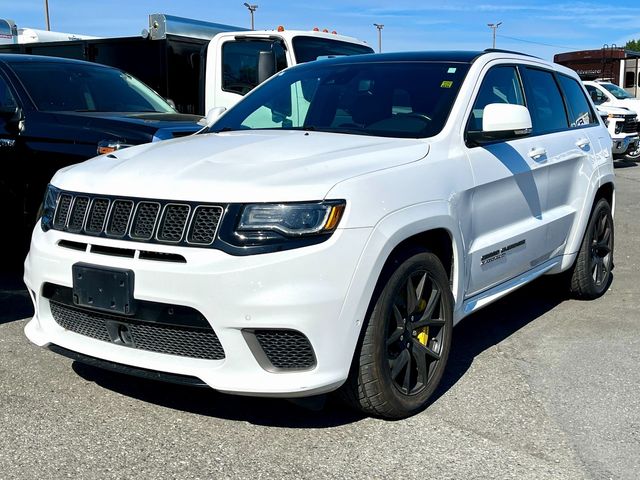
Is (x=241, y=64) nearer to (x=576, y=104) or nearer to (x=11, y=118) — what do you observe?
(x=11, y=118)

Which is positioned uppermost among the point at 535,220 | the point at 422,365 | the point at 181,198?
the point at 181,198

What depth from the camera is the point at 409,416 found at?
144 inches

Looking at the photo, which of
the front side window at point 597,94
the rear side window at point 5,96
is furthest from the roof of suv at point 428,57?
the front side window at point 597,94

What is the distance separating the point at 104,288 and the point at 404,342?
1340 millimetres

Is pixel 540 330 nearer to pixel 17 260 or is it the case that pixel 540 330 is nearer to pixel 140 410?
pixel 140 410

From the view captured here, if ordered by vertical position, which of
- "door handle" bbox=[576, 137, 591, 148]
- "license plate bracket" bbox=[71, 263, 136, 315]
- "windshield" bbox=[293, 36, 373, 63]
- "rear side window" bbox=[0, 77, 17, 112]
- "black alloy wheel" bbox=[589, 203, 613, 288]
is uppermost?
"windshield" bbox=[293, 36, 373, 63]

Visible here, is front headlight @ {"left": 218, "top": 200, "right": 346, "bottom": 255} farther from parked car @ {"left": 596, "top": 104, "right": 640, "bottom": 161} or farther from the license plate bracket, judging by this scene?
parked car @ {"left": 596, "top": 104, "right": 640, "bottom": 161}

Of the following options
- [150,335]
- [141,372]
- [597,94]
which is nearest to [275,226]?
[150,335]

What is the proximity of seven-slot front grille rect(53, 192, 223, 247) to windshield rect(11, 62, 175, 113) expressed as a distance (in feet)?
11.1

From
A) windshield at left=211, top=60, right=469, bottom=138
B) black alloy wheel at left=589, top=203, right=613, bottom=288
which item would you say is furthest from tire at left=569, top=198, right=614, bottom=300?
windshield at left=211, top=60, right=469, bottom=138

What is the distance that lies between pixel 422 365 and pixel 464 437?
39 cm

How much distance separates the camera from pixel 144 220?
3268 millimetres

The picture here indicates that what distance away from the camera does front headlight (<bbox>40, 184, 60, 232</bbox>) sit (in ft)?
12.3

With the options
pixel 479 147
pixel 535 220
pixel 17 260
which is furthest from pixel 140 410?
pixel 17 260
